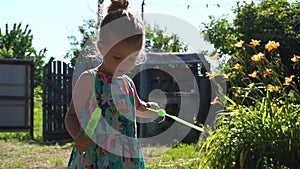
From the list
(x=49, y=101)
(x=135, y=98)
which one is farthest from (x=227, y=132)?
(x=49, y=101)

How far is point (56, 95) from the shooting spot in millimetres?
8828

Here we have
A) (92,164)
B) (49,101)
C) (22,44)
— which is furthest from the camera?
(22,44)

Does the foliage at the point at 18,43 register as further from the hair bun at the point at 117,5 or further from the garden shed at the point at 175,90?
the hair bun at the point at 117,5

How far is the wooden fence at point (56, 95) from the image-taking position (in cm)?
866

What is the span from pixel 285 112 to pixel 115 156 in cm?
160

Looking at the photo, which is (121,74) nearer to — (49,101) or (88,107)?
(88,107)

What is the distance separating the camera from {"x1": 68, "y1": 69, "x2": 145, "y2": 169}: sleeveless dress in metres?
2.05

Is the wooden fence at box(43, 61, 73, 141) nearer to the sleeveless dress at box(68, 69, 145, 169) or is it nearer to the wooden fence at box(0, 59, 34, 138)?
the wooden fence at box(0, 59, 34, 138)

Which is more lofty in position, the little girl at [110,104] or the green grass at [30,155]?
the little girl at [110,104]

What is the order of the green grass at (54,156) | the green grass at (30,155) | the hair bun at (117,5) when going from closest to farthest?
the hair bun at (117,5)
the green grass at (54,156)
the green grass at (30,155)

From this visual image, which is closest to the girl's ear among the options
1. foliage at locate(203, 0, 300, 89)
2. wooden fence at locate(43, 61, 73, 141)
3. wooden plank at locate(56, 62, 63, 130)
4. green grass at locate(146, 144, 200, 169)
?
green grass at locate(146, 144, 200, 169)

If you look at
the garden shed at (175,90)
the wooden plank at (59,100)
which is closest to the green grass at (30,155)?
the wooden plank at (59,100)

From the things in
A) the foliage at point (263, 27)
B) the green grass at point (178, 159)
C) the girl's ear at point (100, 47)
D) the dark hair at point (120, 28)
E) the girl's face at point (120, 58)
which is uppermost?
the foliage at point (263, 27)

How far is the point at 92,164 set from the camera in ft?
6.72
